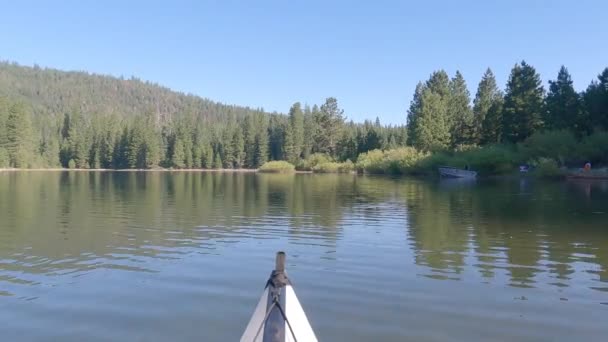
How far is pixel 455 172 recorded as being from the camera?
222 feet

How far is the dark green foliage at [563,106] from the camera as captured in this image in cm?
6281

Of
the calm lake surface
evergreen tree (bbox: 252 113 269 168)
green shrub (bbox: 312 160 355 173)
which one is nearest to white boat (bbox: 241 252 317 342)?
the calm lake surface

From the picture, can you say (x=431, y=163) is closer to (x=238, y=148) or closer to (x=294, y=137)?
(x=294, y=137)

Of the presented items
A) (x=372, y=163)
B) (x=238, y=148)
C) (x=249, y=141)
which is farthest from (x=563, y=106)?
(x=238, y=148)

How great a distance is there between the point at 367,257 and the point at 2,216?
17.1 meters

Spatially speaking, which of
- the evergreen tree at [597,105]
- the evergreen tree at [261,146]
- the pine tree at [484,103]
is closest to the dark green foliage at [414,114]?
the pine tree at [484,103]

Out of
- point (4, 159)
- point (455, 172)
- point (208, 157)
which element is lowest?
point (455, 172)

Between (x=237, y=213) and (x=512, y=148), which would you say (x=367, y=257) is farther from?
Answer: (x=512, y=148)

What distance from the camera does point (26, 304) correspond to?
9219 mm

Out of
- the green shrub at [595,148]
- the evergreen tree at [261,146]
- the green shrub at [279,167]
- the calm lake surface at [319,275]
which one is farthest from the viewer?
the evergreen tree at [261,146]

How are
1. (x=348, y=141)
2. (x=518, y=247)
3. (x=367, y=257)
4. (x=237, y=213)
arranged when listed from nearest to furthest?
(x=367, y=257)
(x=518, y=247)
(x=237, y=213)
(x=348, y=141)

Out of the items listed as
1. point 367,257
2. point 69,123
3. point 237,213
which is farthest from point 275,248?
point 69,123

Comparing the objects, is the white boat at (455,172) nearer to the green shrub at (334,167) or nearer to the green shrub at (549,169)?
the green shrub at (549,169)

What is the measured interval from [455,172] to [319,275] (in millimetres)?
59648
